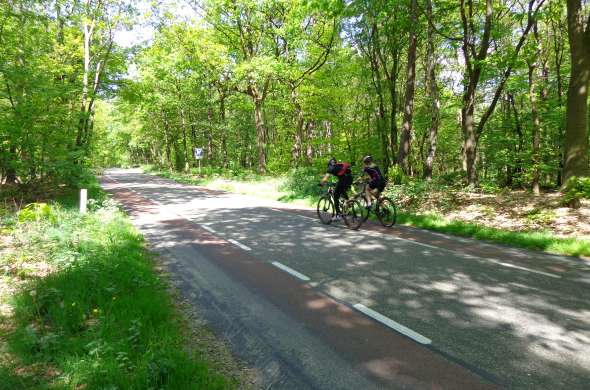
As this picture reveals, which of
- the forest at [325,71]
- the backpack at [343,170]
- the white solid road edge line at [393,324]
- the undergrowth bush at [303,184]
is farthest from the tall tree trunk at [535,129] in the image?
the white solid road edge line at [393,324]

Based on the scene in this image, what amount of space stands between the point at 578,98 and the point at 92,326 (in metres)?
13.4

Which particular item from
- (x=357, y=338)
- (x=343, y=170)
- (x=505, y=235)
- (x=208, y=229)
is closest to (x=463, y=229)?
(x=505, y=235)

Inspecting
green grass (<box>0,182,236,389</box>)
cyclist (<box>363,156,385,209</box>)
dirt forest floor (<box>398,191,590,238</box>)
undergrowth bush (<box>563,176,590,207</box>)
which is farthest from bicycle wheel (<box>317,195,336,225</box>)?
undergrowth bush (<box>563,176,590,207</box>)

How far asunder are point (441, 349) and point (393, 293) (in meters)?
1.53

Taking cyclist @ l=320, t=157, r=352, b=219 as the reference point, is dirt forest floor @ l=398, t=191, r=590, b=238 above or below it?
below

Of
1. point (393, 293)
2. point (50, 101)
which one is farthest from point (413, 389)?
point (50, 101)

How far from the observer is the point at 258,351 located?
149 inches

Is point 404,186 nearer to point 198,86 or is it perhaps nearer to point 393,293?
point 393,293

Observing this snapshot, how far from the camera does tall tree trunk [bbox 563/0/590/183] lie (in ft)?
33.8

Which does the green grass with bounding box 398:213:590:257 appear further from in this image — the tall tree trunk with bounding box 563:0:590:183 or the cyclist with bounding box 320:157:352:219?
the tall tree trunk with bounding box 563:0:590:183

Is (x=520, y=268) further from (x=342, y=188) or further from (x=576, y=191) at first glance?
(x=342, y=188)

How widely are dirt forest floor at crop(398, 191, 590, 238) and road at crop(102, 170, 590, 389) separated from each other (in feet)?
7.38

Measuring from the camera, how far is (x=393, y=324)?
4.24 m

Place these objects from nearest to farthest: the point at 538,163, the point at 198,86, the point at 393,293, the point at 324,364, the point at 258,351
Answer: the point at 324,364, the point at 258,351, the point at 393,293, the point at 538,163, the point at 198,86
